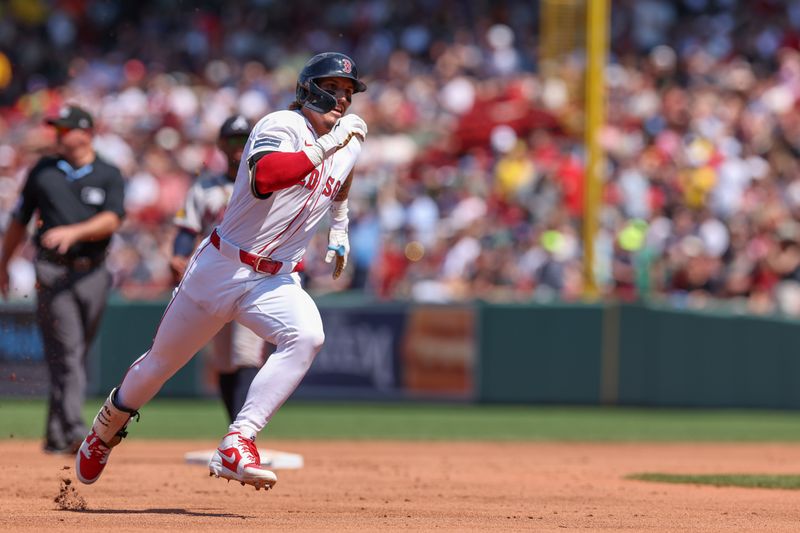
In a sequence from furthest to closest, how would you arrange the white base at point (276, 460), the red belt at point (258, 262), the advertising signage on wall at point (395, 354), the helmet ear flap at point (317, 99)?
the advertising signage on wall at point (395, 354) < the white base at point (276, 460) < the helmet ear flap at point (317, 99) < the red belt at point (258, 262)

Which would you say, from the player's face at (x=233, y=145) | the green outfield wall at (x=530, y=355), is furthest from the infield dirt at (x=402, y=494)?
the green outfield wall at (x=530, y=355)

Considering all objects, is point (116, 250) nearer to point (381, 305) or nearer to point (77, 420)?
point (381, 305)

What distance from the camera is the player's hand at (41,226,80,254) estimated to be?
356 inches

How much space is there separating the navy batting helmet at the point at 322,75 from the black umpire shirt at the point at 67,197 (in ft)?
10.4

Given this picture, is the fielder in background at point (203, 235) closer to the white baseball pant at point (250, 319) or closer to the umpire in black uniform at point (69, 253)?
the umpire in black uniform at point (69, 253)

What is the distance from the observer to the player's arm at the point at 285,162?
20.8 ft

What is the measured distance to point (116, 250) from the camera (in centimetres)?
1919

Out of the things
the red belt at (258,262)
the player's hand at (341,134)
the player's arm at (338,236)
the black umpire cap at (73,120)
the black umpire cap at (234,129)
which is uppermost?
the black umpire cap at (73,120)

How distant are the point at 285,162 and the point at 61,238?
3.14 meters

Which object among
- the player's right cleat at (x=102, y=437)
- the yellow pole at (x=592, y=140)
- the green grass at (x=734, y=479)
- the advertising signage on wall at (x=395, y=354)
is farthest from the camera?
the yellow pole at (x=592, y=140)

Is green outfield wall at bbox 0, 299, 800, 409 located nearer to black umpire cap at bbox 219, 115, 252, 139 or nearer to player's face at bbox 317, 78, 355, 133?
black umpire cap at bbox 219, 115, 252, 139

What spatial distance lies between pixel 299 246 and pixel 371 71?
16701 mm

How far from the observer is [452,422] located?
14.5m

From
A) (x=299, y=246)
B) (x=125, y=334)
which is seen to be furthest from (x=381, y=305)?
(x=299, y=246)
